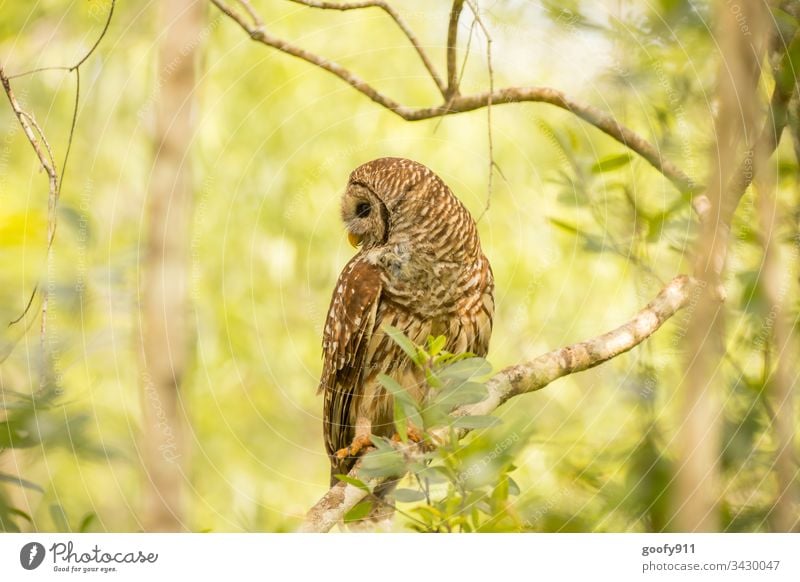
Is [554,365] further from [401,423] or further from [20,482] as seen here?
[20,482]

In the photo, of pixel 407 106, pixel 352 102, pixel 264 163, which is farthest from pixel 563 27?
pixel 264 163

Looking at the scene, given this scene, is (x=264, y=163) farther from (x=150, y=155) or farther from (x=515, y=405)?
(x=515, y=405)

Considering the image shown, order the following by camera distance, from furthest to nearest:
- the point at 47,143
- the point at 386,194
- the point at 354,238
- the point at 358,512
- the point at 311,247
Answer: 1. the point at 311,247
2. the point at 354,238
3. the point at 386,194
4. the point at 47,143
5. the point at 358,512

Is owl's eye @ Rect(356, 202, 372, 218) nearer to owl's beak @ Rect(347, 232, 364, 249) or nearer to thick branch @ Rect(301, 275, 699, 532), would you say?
owl's beak @ Rect(347, 232, 364, 249)

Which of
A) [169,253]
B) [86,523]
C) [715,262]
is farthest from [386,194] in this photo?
[86,523]

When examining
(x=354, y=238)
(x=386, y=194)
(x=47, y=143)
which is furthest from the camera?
(x=354, y=238)

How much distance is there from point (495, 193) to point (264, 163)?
0.57 m

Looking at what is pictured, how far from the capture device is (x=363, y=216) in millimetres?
2020

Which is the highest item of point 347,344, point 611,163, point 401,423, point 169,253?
point 611,163

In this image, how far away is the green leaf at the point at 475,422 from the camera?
1.50m

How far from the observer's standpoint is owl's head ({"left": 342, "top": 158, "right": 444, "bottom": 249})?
1926 millimetres

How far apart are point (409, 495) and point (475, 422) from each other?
18cm

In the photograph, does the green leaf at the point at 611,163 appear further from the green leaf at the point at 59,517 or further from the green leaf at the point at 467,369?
the green leaf at the point at 59,517

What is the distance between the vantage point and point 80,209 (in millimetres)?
1876
